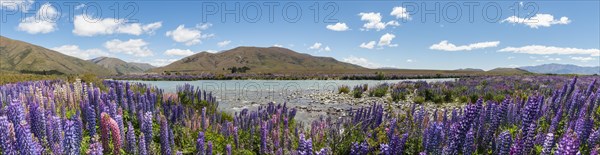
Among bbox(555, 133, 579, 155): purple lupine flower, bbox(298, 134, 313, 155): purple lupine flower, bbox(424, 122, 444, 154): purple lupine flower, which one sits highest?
bbox(555, 133, 579, 155): purple lupine flower

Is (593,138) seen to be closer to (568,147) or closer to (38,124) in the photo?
(568,147)

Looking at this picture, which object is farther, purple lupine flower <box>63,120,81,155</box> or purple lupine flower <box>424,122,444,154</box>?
purple lupine flower <box>424,122,444,154</box>

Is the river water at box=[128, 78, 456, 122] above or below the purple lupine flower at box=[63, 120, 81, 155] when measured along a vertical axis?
below

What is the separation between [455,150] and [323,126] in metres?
3.96

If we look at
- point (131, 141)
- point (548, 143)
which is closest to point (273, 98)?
point (131, 141)

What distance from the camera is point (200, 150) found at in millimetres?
4637

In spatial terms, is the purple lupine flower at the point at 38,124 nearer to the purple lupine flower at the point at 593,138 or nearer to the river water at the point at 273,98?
the purple lupine flower at the point at 593,138

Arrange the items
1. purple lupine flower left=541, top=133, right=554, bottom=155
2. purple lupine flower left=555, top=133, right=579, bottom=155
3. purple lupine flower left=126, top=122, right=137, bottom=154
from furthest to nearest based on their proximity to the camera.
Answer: purple lupine flower left=126, top=122, right=137, bottom=154
purple lupine flower left=541, top=133, right=554, bottom=155
purple lupine flower left=555, top=133, right=579, bottom=155

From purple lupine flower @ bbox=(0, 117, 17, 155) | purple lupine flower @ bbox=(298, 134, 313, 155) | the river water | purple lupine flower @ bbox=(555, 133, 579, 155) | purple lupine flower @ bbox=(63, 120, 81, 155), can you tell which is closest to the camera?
purple lupine flower @ bbox=(555, 133, 579, 155)

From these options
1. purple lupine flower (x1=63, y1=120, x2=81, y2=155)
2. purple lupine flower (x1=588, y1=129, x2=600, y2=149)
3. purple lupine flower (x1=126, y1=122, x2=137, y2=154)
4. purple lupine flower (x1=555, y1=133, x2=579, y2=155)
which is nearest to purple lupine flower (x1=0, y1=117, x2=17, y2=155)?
purple lupine flower (x1=63, y1=120, x2=81, y2=155)

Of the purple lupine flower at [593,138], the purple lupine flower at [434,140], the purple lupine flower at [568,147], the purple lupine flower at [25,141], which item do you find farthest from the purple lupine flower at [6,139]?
the purple lupine flower at [593,138]

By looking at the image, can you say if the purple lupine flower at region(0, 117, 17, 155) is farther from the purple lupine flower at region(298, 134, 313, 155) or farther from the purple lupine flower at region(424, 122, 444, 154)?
→ the purple lupine flower at region(424, 122, 444, 154)

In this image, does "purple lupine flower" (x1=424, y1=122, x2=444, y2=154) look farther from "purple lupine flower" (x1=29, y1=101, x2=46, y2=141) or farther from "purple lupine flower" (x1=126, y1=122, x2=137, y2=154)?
"purple lupine flower" (x1=29, y1=101, x2=46, y2=141)

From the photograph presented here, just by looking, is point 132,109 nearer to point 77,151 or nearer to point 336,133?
point 77,151
